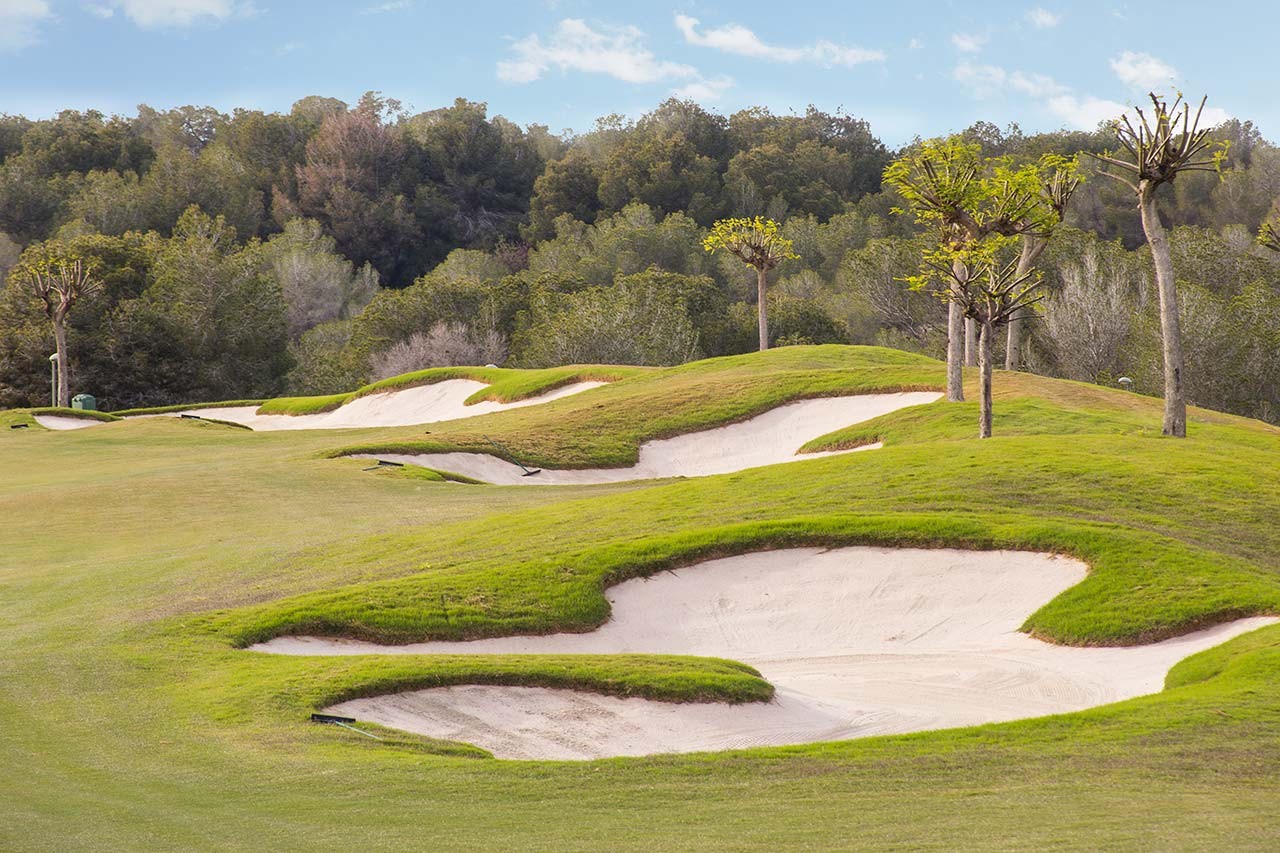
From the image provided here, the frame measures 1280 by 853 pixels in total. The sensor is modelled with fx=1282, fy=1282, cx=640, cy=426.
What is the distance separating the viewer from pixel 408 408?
52.4 metres

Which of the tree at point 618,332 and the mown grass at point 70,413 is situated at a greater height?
the tree at point 618,332

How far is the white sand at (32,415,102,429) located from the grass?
1431 centimetres

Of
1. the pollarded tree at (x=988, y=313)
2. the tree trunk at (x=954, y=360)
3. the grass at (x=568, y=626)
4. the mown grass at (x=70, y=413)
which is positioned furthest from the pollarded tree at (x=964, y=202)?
the mown grass at (x=70, y=413)

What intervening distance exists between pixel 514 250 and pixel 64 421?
82.8 meters

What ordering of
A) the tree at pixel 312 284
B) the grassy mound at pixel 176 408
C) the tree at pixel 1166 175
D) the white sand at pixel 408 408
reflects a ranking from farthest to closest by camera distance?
the tree at pixel 312 284 → the grassy mound at pixel 176 408 → the white sand at pixel 408 408 → the tree at pixel 1166 175

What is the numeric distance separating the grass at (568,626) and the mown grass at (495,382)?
12.7 m

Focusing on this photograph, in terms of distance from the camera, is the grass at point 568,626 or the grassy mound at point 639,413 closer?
the grass at point 568,626

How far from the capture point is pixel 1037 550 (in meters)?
19.7

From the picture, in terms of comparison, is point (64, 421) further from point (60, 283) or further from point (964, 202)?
point (964, 202)

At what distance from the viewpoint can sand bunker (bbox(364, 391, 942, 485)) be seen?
34344 mm

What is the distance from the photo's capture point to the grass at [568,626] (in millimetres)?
8859

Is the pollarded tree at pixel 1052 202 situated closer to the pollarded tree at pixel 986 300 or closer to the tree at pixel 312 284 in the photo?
the pollarded tree at pixel 986 300

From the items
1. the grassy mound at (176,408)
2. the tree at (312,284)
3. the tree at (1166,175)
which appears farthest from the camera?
the tree at (312,284)

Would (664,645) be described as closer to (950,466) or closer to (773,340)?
(950,466)
